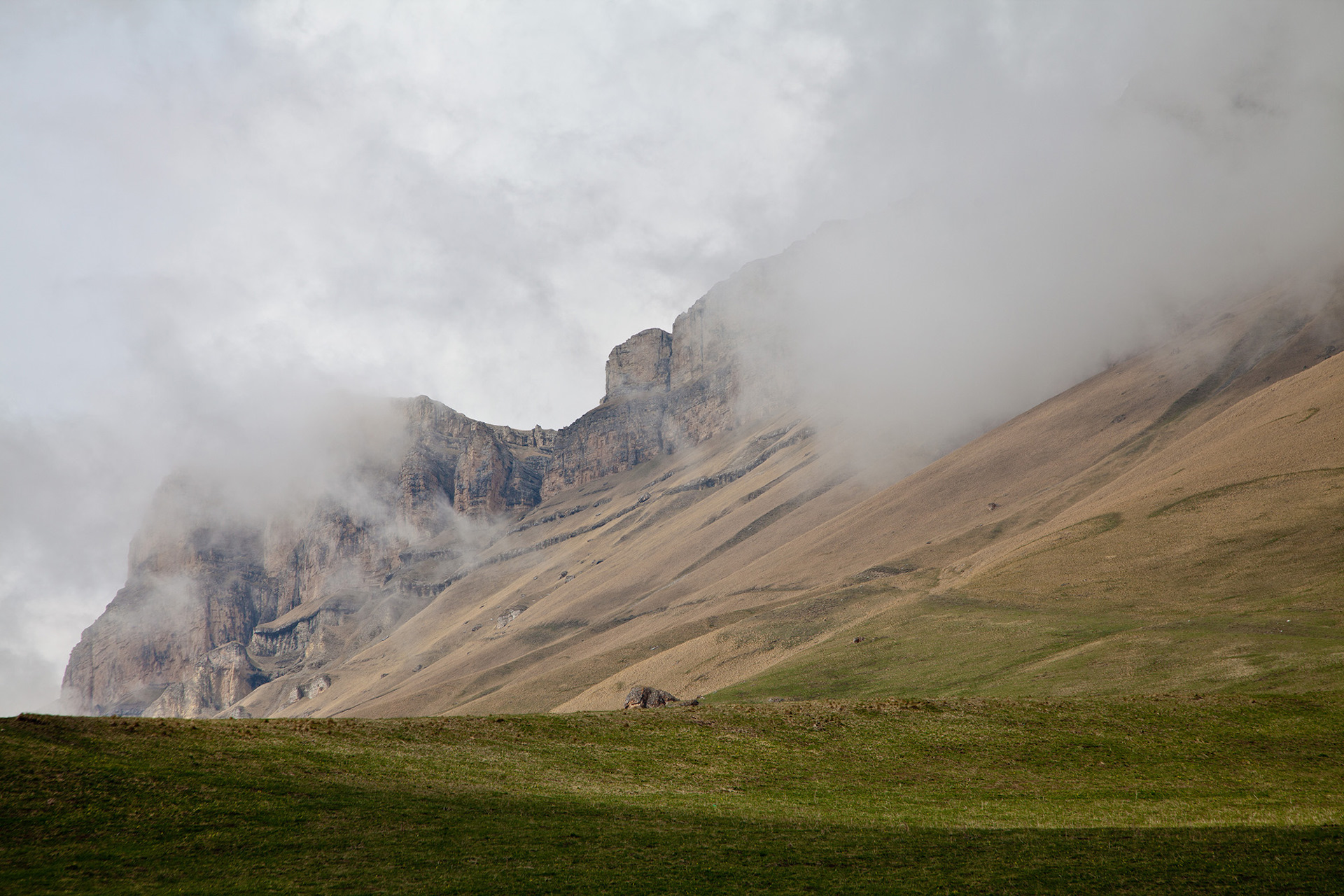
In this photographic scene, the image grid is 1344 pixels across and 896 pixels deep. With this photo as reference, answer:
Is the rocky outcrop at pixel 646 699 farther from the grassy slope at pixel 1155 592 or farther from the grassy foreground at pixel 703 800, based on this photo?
the grassy slope at pixel 1155 592

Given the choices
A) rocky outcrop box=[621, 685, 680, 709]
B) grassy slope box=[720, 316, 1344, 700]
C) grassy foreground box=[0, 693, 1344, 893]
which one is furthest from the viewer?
grassy slope box=[720, 316, 1344, 700]

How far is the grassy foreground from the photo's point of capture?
25234mm

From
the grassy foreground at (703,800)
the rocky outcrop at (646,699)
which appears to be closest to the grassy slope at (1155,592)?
the grassy foreground at (703,800)

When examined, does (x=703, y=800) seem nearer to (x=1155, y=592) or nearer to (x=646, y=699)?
(x=646, y=699)

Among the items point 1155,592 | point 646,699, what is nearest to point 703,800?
point 646,699

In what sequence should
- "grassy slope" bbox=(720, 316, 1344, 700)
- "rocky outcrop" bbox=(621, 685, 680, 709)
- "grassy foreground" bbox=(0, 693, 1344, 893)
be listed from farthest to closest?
"grassy slope" bbox=(720, 316, 1344, 700) < "rocky outcrop" bbox=(621, 685, 680, 709) < "grassy foreground" bbox=(0, 693, 1344, 893)

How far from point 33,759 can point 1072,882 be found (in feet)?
106

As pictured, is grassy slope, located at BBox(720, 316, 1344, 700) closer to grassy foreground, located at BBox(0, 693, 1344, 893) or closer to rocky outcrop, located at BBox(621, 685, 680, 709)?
grassy foreground, located at BBox(0, 693, 1344, 893)

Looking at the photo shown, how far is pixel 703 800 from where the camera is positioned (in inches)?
1432

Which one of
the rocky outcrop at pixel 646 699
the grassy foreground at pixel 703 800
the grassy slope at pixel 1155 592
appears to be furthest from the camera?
the grassy slope at pixel 1155 592

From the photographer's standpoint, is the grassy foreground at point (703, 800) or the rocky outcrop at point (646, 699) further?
the rocky outcrop at point (646, 699)

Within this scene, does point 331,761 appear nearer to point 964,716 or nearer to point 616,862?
point 616,862

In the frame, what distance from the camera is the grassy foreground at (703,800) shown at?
25234 mm

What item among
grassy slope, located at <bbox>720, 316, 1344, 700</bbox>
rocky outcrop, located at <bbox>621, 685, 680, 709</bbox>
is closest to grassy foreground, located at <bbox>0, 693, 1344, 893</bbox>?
rocky outcrop, located at <bbox>621, 685, 680, 709</bbox>
